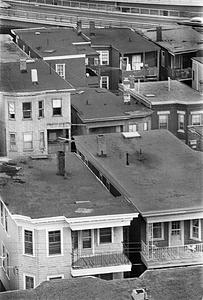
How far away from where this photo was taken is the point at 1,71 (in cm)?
1800

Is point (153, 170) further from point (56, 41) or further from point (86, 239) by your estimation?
point (56, 41)

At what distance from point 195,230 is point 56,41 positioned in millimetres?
11974

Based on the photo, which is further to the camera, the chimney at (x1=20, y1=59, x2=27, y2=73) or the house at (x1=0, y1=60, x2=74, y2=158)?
the chimney at (x1=20, y1=59, x2=27, y2=73)

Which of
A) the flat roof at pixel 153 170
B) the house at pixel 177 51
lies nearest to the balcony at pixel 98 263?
the flat roof at pixel 153 170

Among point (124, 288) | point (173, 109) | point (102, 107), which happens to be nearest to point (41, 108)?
point (102, 107)

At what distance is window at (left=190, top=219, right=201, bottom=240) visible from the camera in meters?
12.3

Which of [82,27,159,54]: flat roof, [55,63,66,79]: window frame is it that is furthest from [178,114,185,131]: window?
[82,27,159,54]: flat roof

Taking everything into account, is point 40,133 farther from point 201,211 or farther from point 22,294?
point 22,294

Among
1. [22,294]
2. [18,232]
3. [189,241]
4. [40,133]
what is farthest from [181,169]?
[40,133]

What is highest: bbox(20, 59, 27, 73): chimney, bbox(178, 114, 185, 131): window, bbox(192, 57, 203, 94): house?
bbox(20, 59, 27, 73): chimney

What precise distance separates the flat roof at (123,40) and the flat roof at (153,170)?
9115 millimetres

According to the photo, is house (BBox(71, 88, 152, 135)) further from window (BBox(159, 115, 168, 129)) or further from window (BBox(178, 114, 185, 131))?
window (BBox(178, 114, 185, 131))

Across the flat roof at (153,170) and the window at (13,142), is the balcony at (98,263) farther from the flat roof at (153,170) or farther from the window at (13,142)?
the window at (13,142)

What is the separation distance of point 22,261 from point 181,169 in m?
2.58
